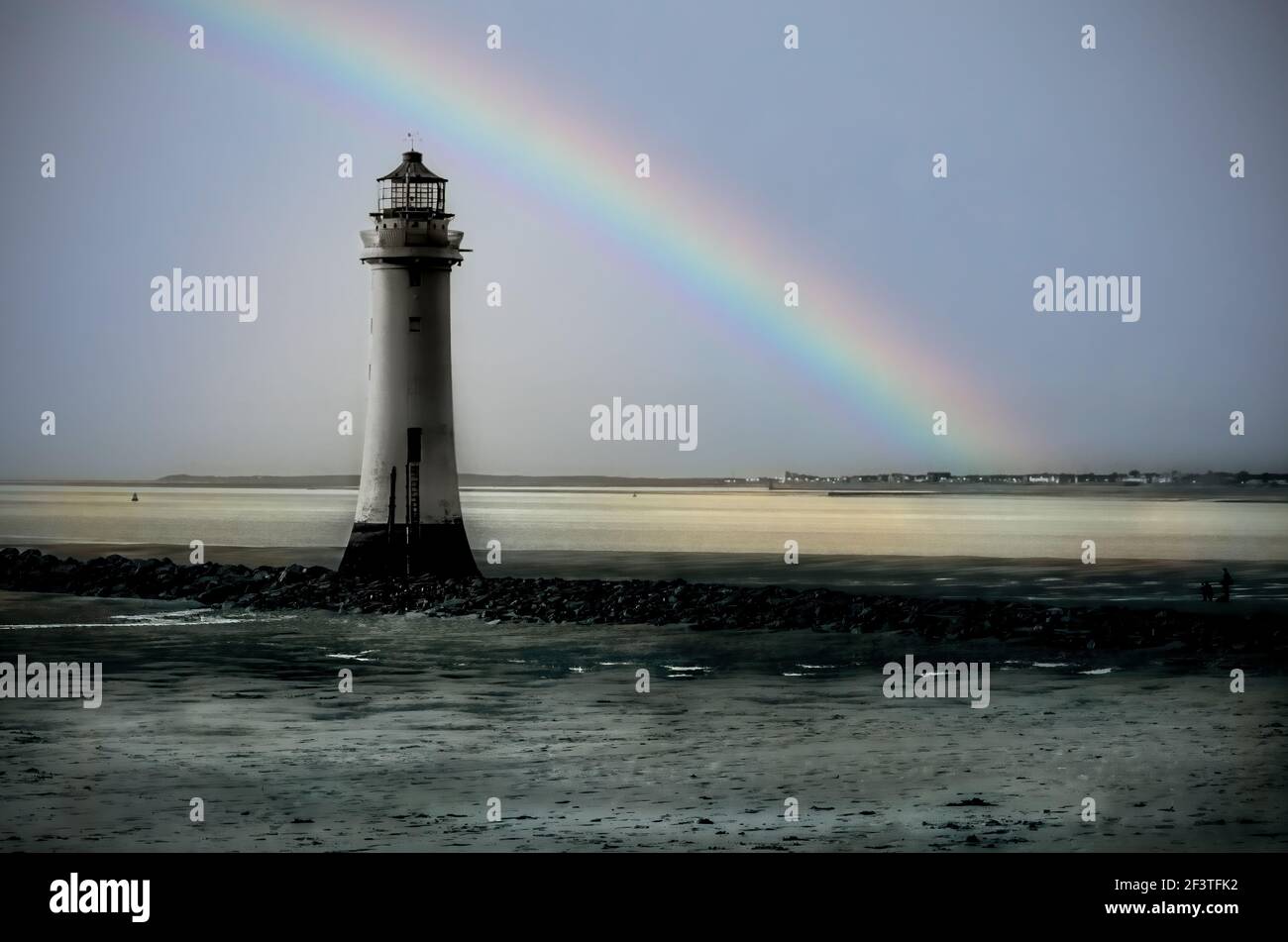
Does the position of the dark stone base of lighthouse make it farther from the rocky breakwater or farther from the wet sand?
the wet sand

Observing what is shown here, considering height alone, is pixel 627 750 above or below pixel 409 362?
below

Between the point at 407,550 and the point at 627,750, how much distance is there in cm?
1924

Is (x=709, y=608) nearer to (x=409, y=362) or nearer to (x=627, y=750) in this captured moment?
(x=409, y=362)

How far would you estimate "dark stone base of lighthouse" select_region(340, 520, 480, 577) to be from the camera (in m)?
42.7

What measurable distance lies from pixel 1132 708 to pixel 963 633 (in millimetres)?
10837

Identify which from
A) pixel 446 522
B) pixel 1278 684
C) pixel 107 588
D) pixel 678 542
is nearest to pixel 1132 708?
pixel 1278 684

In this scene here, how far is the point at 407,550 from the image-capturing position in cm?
4338

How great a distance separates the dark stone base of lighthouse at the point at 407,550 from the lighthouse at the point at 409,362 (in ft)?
0.33

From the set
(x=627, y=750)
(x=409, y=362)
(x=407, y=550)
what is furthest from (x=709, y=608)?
(x=627, y=750)

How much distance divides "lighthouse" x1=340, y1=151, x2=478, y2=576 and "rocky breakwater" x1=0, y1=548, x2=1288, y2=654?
3.15m

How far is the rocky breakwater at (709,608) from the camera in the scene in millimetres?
39344

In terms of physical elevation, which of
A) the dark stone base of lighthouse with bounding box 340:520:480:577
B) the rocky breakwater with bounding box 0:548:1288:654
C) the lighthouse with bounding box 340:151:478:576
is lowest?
the rocky breakwater with bounding box 0:548:1288:654

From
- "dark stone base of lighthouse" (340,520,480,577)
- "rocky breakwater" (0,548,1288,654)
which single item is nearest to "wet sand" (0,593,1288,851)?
"rocky breakwater" (0,548,1288,654)
